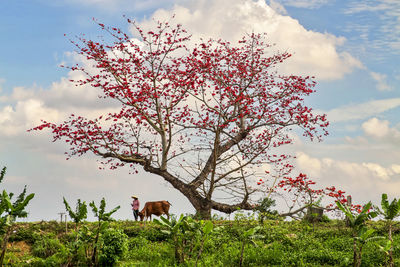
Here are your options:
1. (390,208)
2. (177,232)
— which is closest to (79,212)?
(177,232)

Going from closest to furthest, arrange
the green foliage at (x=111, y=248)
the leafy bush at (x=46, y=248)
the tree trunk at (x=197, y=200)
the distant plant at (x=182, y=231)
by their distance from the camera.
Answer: the distant plant at (x=182, y=231) → the green foliage at (x=111, y=248) → the leafy bush at (x=46, y=248) → the tree trunk at (x=197, y=200)

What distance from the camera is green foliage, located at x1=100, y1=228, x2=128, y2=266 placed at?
34.3 feet

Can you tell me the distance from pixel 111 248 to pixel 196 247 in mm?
2222

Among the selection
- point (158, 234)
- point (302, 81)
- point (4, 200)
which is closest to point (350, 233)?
point (158, 234)

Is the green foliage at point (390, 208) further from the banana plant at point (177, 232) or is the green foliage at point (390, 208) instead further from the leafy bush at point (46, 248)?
the leafy bush at point (46, 248)

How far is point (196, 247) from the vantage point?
34.6ft

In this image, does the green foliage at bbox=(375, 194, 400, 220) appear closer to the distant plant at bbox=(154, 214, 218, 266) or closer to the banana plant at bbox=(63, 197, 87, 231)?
the distant plant at bbox=(154, 214, 218, 266)

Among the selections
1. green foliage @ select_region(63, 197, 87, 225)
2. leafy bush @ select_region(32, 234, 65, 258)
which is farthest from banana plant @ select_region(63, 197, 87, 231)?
leafy bush @ select_region(32, 234, 65, 258)

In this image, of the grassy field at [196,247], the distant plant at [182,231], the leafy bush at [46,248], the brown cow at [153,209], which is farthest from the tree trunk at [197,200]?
the distant plant at [182,231]

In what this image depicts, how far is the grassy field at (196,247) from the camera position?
10.3 meters

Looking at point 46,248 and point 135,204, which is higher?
point 135,204

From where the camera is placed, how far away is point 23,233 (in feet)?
44.9

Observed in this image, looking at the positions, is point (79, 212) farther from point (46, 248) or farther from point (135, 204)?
point (135, 204)

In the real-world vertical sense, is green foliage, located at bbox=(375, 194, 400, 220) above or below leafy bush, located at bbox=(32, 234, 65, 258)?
above
